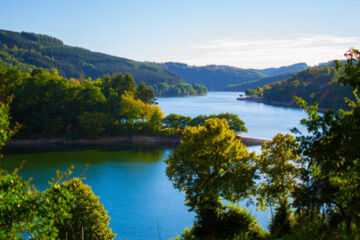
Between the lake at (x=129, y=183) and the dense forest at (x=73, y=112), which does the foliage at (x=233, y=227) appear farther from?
Answer: the dense forest at (x=73, y=112)

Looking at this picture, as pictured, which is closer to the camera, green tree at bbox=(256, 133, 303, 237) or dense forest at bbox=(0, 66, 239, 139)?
green tree at bbox=(256, 133, 303, 237)

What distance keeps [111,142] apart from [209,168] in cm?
4211

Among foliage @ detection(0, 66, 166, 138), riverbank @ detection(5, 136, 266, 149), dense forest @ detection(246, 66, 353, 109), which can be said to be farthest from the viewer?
dense forest @ detection(246, 66, 353, 109)

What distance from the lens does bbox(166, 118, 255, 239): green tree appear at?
18.7 m

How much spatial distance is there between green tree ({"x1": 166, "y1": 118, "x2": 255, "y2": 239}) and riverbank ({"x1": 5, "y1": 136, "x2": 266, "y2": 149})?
3721cm

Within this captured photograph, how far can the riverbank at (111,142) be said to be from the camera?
56875 millimetres

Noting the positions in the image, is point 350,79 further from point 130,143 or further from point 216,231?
point 130,143

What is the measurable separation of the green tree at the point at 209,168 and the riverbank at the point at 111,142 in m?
37.2

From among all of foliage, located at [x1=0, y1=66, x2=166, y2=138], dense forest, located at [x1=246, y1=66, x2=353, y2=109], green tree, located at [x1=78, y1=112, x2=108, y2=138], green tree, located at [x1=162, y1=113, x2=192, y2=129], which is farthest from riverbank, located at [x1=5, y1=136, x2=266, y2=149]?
dense forest, located at [x1=246, y1=66, x2=353, y2=109]

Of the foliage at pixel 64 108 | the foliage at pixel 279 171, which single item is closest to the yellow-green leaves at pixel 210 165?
the foliage at pixel 279 171

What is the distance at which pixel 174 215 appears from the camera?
27094 mm

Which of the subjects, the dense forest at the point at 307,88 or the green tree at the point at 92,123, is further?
the dense forest at the point at 307,88

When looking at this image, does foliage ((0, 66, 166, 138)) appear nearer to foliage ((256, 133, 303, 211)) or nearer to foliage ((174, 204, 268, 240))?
foliage ((174, 204, 268, 240))

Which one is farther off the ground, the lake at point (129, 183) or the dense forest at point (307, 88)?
the dense forest at point (307, 88)
